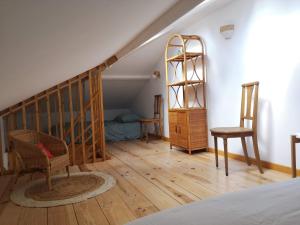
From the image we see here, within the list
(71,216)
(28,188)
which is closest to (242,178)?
(71,216)

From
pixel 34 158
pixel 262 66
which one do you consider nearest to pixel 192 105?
pixel 262 66

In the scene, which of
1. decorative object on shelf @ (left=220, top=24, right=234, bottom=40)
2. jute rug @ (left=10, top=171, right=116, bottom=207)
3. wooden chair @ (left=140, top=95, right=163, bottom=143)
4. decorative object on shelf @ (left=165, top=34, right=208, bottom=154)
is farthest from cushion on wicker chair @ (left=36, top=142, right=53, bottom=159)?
decorative object on shelf @ (left=220, top=24, right=234, bottom=40)

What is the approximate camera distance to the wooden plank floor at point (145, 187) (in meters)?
2.06

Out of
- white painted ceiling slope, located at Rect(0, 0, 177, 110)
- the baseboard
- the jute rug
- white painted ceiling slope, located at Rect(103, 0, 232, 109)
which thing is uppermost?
white painted ceiling slope, located at Rect(103, 0, 232, 109)

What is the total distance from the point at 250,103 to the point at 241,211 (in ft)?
8.54

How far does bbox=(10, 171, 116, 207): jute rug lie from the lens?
2395mm

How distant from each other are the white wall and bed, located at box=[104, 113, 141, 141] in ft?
8.37

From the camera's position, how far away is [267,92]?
3037 millimetres

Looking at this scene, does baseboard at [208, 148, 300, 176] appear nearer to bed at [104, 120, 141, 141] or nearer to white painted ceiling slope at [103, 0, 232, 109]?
white painted ceiling slope at [103, 0, 232, 109]

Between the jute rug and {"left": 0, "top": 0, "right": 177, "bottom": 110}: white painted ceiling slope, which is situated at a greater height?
{"left": 0, "top": 0, "right": 177, "bottom": 110}: white painted ceiling slope

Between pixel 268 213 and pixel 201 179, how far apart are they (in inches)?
86.7

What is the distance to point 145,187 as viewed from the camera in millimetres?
2682

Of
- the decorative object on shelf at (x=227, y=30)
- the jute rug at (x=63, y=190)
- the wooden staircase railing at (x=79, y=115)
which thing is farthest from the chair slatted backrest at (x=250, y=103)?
the wooden staircase railing at (x=79, y=115)

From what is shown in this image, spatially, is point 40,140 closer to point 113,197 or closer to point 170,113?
point 113,197
